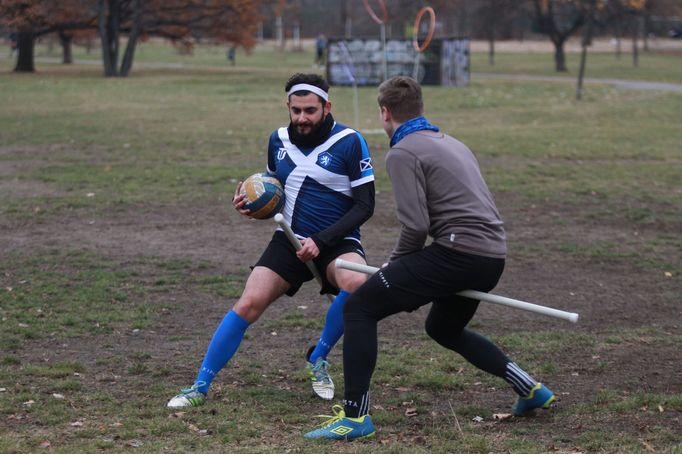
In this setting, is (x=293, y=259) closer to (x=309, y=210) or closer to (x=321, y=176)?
(x=309, y=210)

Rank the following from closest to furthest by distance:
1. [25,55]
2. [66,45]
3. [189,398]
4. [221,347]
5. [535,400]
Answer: [535,400]
[189,398]
[221,347]
[25,55]
[66,45]

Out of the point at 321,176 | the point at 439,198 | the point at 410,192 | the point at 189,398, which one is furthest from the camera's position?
the point at 321,176

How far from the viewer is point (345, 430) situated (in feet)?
17.7

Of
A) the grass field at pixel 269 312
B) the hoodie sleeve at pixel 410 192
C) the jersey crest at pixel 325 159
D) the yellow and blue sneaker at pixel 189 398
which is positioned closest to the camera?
the hoodie sleeve at pixel 410 192

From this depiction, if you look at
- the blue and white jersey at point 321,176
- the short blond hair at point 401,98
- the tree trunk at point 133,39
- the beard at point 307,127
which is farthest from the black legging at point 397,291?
the tree trunk at point 133,39

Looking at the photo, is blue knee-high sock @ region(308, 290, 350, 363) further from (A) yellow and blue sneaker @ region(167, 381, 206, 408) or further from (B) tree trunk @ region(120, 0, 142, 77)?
(B) tree trunk @ region(120, 0, 142, 77)

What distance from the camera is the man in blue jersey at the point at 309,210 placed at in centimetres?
611

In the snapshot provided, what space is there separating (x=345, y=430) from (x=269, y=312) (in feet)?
10.9

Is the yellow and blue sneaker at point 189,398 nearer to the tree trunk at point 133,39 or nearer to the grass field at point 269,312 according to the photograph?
the grass field at point 269,312

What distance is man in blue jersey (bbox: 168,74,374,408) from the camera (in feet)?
20.0

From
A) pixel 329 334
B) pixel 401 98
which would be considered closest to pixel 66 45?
pixel 329 334

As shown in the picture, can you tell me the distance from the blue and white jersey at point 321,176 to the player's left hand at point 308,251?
276 millimetres

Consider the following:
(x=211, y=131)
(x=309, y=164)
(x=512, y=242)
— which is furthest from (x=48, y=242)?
(x=211, y=131)

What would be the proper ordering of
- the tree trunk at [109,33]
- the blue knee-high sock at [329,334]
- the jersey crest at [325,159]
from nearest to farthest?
the jersey crest at [325,159], the blue knee-high sock at [329,334], the tree trunk at [109,33]
